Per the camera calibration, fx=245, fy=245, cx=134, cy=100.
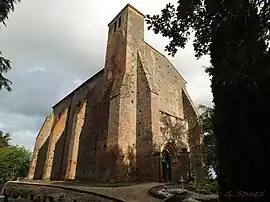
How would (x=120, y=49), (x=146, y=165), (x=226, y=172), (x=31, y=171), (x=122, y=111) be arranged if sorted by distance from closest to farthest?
(x=226, y=172) < (x=146, y=165) < (x=122, y=111) < (x=120, y=49) < (x=31, y=171)

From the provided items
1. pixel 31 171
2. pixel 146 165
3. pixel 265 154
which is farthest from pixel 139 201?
pixel 31 171

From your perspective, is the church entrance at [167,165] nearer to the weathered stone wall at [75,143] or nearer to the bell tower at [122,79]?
the bell tower at [122,79]

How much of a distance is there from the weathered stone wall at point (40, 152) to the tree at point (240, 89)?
1176 inches

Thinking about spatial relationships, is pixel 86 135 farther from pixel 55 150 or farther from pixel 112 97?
pixel 55 150

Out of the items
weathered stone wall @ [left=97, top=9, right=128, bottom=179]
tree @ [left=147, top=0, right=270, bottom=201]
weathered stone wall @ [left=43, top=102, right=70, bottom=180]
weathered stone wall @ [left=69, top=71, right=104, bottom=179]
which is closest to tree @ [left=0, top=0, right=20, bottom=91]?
tree @ [left=147, top=0, right=270, bottom=201]

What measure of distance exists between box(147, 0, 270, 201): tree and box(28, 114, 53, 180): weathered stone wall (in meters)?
29.9

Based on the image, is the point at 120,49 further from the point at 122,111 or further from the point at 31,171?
the point at 31,171

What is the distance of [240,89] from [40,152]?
31.7m

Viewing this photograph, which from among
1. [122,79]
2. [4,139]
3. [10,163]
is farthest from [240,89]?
[4,139]

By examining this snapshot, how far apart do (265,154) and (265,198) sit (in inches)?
33.3

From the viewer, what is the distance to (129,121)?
1948 centimetres

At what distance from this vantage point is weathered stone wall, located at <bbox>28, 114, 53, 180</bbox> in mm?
31266

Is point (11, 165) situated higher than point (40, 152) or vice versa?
point (40, 152)

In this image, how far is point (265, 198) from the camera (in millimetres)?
4754
